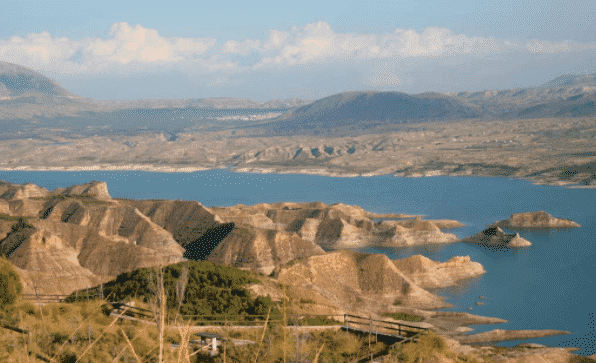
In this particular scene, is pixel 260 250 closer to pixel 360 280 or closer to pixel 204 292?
pixel 360 280

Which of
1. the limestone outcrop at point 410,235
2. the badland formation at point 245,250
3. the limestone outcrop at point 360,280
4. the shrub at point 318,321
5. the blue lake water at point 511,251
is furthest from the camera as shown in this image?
the limestone outcrop at point 410,235

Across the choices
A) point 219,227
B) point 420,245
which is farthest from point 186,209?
point 420,245

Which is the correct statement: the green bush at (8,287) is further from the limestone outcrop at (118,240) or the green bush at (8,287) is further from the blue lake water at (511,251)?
the blue lake water at (511,251)

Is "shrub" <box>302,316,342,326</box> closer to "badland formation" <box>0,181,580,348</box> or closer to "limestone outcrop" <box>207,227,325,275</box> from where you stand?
"badland formation" <box>0,181,580,348</box>

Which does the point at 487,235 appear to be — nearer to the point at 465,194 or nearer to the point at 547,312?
the point at 547,312

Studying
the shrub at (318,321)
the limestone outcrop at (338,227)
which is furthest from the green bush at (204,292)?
the limestone outcrop at (338,227)
